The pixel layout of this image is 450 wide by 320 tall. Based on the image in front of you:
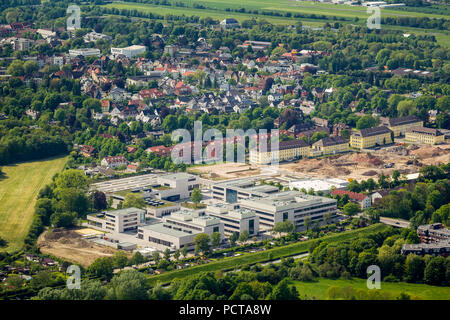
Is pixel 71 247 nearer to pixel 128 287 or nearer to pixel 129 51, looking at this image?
pixel 128 287

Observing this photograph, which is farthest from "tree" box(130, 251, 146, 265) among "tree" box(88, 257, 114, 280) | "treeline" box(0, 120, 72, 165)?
"treeline" box(0, 120, 72, 165)

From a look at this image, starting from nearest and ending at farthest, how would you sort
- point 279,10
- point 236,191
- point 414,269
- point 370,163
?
point 414,269, point 236,191, point 370,163, point 279,10

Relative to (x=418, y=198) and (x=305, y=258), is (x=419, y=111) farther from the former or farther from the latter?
Answer: (x=305, y=258)

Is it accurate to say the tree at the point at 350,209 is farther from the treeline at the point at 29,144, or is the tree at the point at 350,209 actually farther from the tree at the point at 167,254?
the treeline at the point at 29,144

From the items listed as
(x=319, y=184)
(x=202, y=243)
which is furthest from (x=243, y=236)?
(x=319, y=184)

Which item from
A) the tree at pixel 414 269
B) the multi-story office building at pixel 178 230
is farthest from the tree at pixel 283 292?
the multi-story office building at pixel 178 230
